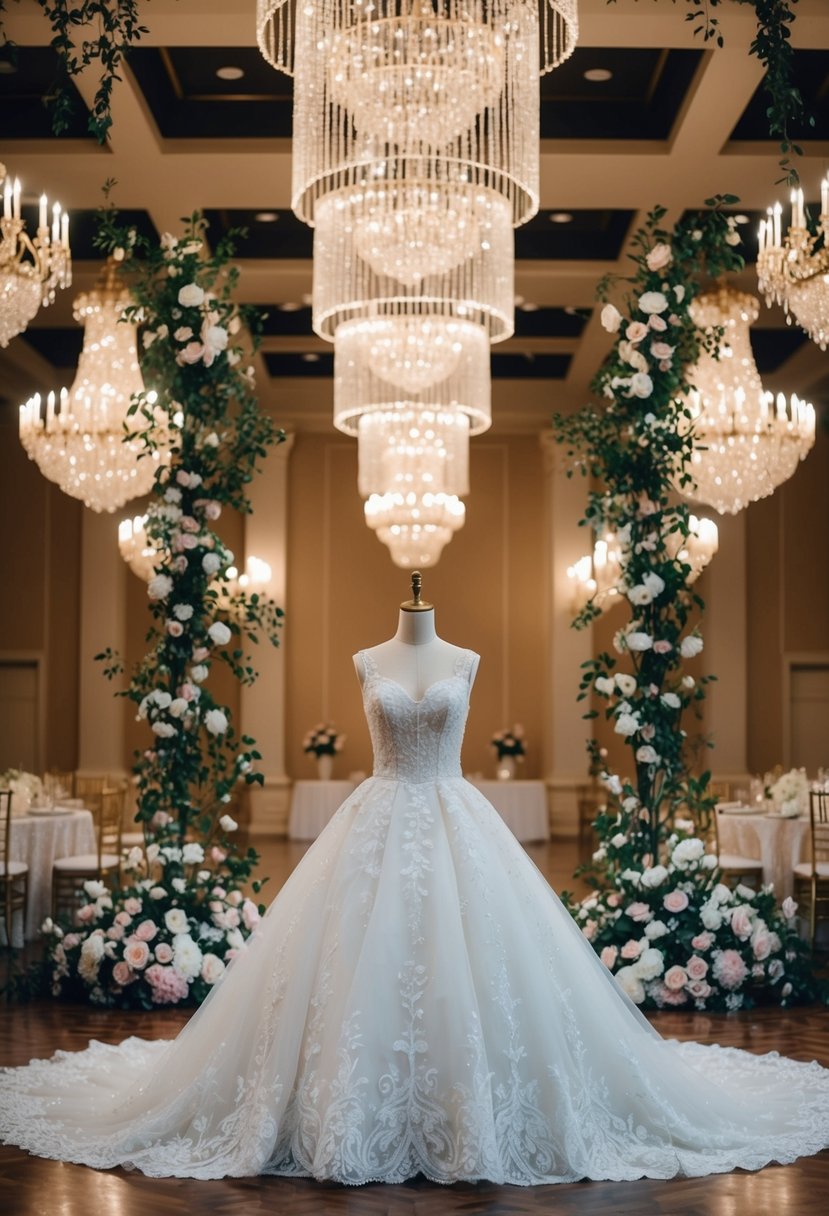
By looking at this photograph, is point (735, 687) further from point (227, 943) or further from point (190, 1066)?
point (190, 1066)

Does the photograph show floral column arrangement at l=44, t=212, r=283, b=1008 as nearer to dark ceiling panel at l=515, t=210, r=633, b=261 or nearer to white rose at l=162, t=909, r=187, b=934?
white rose at l=162, t=909, r=187, b=934

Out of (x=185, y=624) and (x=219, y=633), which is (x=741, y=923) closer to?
(x=219, y=633)

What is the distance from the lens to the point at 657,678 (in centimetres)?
664

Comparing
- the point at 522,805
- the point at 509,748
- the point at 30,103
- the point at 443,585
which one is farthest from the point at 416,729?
the point at 443,585

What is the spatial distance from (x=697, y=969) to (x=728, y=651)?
794 cm

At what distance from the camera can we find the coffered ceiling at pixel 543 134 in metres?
7.12

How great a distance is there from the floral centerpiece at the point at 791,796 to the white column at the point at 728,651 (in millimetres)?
4972

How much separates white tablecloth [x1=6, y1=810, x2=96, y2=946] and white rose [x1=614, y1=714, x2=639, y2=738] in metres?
3.79

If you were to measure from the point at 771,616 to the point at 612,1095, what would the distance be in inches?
414

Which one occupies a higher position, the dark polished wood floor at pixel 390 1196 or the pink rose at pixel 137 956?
the pink rose at pixel 137 956

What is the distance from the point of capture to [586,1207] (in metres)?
3.58

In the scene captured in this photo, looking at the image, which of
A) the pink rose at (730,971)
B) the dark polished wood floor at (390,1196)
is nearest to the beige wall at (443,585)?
the pink rose at (730,971)

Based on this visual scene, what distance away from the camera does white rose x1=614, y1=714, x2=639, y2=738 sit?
21.1 feet
